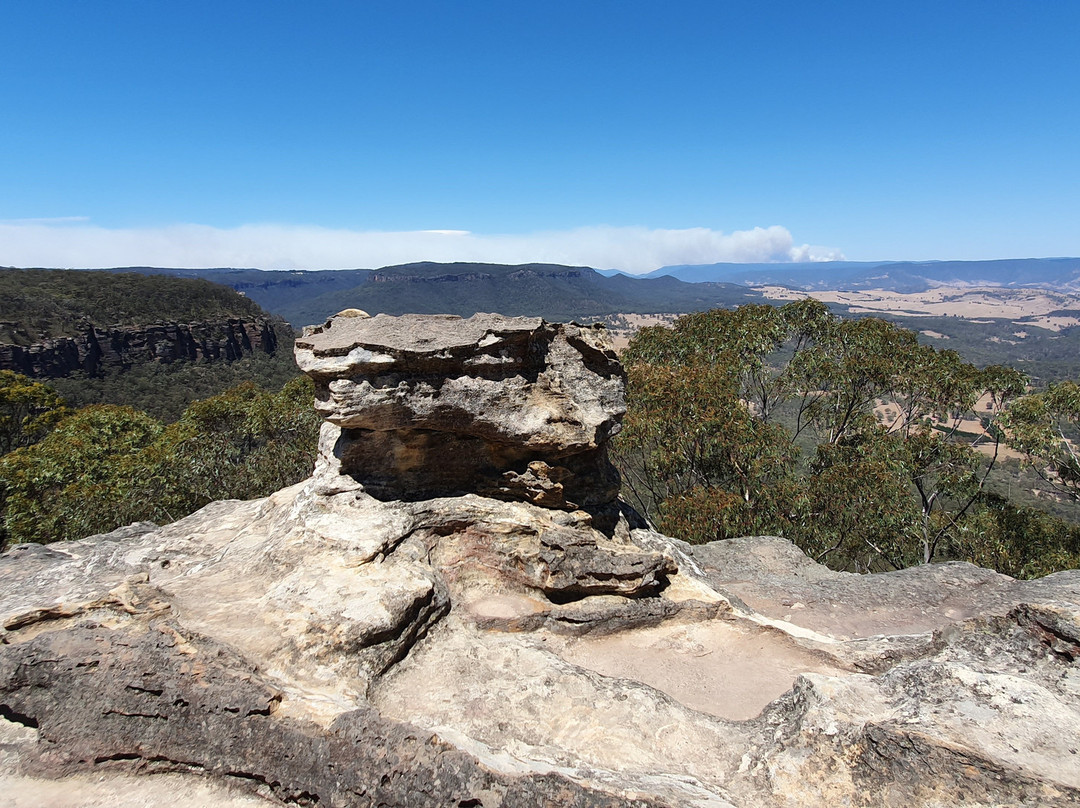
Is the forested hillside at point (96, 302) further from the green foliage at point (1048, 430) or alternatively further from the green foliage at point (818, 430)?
the green foliage at point (1048, 430)

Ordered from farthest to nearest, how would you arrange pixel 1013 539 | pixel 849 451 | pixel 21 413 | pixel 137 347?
pixel 137 347
pixel 21 413
pixel 849 451
pixel 1013 539

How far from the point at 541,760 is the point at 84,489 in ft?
74.4

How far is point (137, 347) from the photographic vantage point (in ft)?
276

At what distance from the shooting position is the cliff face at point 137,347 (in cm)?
6938

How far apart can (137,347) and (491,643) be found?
94.9m

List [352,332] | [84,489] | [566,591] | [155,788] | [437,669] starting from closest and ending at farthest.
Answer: [155,788]
[437,669]
[566,591]
[352,332]
[84,489]

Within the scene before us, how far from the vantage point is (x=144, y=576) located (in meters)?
9.62

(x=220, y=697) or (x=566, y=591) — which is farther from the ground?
(x=220, y=697)

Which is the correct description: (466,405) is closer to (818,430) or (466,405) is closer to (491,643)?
(491,643)

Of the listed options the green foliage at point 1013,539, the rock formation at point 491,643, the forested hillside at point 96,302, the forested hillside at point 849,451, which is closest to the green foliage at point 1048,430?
the forested hillside at point 849,451

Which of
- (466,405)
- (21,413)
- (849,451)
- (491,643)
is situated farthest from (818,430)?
(21,413)

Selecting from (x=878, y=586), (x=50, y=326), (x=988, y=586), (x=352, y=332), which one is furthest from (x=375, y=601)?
(x=50, y=326)

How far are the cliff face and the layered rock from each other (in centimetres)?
7239

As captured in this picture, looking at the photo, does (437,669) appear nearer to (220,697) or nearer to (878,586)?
(220,697)
